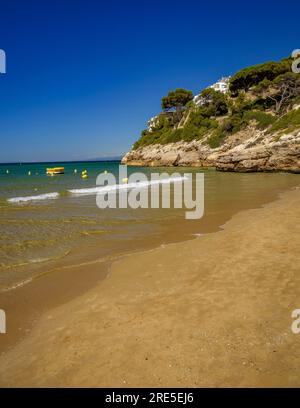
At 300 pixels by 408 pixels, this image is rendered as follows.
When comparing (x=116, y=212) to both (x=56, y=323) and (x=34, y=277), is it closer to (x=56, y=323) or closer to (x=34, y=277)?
(x=34, y=277)

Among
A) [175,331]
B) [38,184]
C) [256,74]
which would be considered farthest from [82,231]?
[256,74]

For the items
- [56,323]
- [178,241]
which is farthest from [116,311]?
[178,241]

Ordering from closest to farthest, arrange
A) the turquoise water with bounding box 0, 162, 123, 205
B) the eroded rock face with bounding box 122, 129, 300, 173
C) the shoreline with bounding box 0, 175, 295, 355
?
1. the shoreline with bounding box 0, 175, 295, 355
2. the turquoise water with bounding box 0, 162, 123, 205
3. the eroded rock face with bounding box 122, 129, 300, 173

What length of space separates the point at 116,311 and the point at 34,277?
284 centimetres

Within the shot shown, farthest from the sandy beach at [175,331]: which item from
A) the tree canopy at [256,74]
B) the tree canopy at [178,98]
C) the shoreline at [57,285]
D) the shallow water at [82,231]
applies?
the tree canopy at [178,98]

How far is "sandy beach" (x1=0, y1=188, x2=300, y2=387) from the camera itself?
11.2 feet

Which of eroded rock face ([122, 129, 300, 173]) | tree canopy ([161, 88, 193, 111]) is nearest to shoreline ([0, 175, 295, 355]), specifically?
eroded rock face ([122, 129, 300, 173])

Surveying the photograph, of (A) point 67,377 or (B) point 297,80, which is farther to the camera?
(B) point 297,80

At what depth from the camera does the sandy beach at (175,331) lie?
343 centimetres

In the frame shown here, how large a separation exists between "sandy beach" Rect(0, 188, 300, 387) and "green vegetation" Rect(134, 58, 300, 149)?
44020mm

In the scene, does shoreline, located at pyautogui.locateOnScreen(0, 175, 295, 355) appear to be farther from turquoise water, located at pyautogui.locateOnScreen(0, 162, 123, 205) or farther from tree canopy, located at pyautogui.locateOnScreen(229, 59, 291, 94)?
tree canopy, located at pyautogui.locateOnScreen(229, 59, 291, 94)

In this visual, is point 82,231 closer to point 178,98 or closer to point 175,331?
point 175,331

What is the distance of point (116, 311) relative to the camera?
504 centimetres

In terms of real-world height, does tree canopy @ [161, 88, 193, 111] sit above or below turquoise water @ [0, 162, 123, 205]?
above
